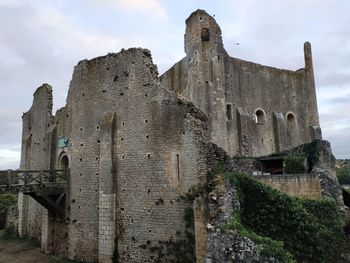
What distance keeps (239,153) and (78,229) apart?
1265 cm

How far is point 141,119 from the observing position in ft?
44.4

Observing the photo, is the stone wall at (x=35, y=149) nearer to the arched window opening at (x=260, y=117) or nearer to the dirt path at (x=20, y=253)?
the dirt path at (x=20, y=253)

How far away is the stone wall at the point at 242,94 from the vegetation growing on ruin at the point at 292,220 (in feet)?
36.3

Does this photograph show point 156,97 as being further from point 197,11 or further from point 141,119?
point 197,11

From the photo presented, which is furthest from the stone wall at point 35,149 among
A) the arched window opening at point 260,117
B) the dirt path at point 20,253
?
the arched window opening at point 260,117

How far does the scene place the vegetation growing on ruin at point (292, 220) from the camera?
996cm

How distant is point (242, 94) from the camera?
2495cm

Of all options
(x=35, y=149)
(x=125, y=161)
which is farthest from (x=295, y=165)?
(x=35, y=149)

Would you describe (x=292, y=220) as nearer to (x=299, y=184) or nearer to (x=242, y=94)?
(x=299, y=184)

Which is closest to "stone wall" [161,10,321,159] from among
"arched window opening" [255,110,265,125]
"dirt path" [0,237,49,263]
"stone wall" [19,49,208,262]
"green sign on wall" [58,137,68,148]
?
"arched window opening" [255,110,265,125]

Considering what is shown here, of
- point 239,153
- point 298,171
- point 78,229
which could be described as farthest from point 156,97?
point 239,153

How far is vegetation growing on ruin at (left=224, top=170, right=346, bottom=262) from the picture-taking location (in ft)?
32.7

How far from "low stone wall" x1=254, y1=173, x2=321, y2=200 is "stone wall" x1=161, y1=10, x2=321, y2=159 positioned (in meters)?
8.66

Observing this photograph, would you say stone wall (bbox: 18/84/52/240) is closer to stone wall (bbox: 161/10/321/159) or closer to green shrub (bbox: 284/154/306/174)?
stone wall (bbox: 161/10/321/159)
